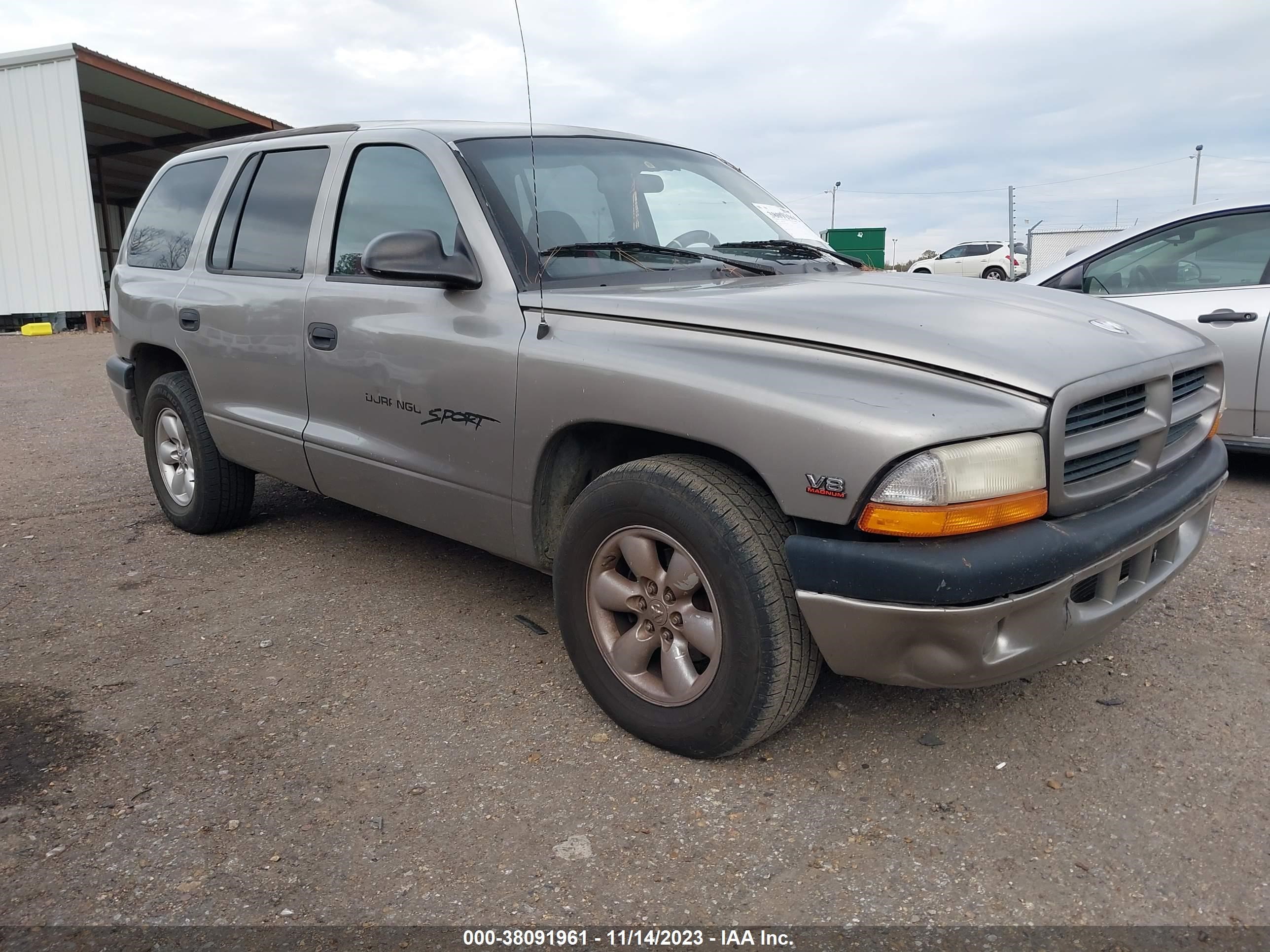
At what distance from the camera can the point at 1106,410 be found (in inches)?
91.6

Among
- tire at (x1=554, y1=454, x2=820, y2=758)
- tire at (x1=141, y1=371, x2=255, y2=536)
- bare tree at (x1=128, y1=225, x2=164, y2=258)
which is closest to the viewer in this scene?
tire at (x1=554, y1=454, x2=820, y2=758)

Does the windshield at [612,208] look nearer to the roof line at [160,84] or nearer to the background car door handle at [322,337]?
the background car door handle at [322,337]

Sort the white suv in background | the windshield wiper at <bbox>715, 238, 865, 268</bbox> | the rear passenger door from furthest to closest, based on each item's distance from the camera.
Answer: the white suv in background, the rear passenger door, the windshield wiper at <bbox>715, 238, 865, 268</bbox>

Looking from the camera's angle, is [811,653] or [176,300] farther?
[176,300]

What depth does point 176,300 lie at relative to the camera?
4.34 meters

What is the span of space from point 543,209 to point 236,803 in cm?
195

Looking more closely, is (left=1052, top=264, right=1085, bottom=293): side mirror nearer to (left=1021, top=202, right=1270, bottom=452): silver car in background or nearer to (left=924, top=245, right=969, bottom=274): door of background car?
(left=1021, top=202, right=1270, bottom=452): silver car in background

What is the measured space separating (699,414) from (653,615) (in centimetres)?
58

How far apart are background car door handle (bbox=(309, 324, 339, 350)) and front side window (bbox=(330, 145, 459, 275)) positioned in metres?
0.21

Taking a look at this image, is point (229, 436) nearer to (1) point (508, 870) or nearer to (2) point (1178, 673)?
(1) point (508, 870)

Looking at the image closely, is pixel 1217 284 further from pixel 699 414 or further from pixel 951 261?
pixel 951 261

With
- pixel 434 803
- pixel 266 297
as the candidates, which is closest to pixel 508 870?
pixel 434 803

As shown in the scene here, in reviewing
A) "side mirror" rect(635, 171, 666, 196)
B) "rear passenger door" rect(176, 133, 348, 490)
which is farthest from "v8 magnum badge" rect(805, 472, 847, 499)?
"rear passenger door" rect(176, 133, 348, 490)

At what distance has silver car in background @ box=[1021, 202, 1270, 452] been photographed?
4.79m
